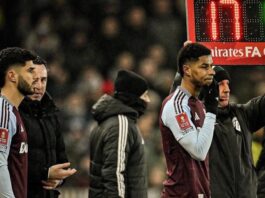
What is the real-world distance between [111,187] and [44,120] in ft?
3.42

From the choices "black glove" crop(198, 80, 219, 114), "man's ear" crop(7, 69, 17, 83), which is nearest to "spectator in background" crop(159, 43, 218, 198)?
"black glove" crop(198, 80, 219, 114)

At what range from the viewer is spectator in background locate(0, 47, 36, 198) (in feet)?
18.5

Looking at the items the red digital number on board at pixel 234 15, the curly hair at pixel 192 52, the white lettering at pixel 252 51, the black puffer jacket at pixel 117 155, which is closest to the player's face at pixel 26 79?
the curly hair at pixel 192 52

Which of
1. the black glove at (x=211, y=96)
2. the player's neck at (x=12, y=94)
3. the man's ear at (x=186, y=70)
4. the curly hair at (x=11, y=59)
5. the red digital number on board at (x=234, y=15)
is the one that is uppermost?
the red digital number on board at (x=234, y=15)

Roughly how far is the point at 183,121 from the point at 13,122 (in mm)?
1239

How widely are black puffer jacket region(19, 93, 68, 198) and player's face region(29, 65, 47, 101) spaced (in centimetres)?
6

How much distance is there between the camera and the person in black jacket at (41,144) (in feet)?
20.2

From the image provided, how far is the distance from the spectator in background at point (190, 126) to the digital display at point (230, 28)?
327 millimetres

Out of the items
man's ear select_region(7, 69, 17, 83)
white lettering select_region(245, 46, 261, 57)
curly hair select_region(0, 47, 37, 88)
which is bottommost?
man's ear select_region(7, 69, 17, 83)

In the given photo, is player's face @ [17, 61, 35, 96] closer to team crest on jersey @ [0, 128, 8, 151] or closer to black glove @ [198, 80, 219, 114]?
team crest on jersey @ [0, 128, 8, 151]

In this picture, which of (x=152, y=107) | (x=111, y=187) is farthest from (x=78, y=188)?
(x=111, y=187)

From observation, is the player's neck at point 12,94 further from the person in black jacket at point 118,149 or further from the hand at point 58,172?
the person in black jacket at point 118,149

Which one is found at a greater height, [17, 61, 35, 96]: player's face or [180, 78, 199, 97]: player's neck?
[17, 61, 35, 96]: player's face

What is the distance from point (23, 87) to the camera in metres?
5.98
